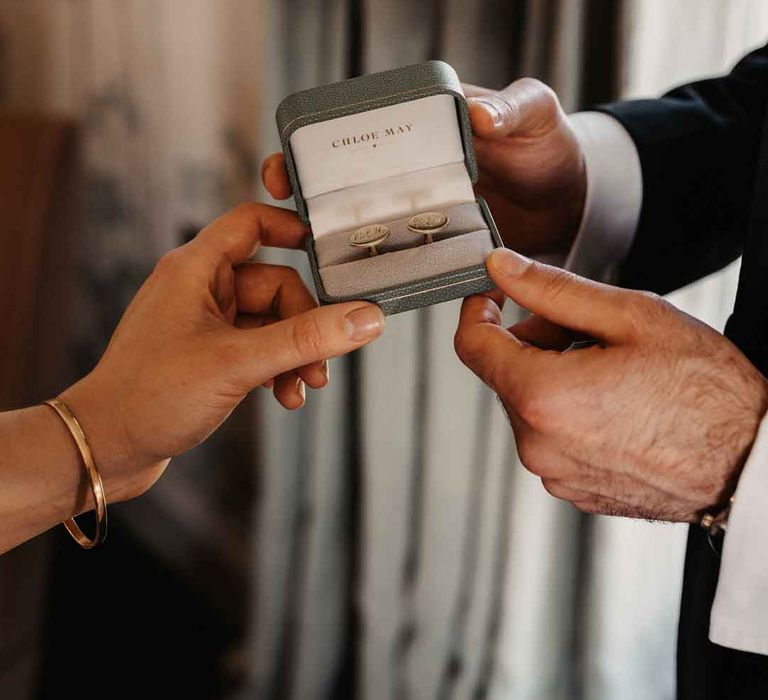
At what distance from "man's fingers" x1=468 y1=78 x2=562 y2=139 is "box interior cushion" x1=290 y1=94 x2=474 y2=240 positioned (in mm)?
27

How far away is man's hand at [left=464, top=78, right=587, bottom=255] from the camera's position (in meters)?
0.93

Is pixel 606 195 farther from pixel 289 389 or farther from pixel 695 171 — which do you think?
pixel 289 389

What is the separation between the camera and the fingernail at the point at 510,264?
30.7 inches

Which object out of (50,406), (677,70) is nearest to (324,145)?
(50,406)

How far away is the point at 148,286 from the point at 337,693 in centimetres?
109

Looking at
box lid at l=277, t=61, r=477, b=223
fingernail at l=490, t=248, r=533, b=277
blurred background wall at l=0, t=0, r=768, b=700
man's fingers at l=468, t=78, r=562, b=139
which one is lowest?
blurred background wall at l=0, t=0, r=768, b=700

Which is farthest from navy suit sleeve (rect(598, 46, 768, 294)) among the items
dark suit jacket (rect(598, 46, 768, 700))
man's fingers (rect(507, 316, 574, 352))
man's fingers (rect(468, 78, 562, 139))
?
man's fingers (rect(507, 316, 574, 352))

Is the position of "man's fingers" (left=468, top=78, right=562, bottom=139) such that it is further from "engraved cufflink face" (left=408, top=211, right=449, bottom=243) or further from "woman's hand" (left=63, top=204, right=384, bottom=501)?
"woman's hand" (left=63, top=204, right=384, bottom=501)

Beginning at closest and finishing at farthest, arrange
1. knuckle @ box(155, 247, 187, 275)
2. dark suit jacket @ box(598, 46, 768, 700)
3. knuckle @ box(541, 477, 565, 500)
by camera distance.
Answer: knuckle @ box(541, 477, 565, 500) < knuckle @ box(155, 247, 187, 275) < dark suit jacket @ box(598, 46, 768, 700)

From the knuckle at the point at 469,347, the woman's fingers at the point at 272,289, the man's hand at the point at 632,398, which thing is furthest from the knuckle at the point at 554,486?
the woman's fingers at the point at 272,289

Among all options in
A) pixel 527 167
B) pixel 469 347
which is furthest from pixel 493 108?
pixel 469 347

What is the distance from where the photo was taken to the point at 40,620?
1.51 meters

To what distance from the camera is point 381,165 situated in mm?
919

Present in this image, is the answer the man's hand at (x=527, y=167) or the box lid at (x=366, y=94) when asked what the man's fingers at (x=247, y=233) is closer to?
the man's hand at (x=527, y=167)
